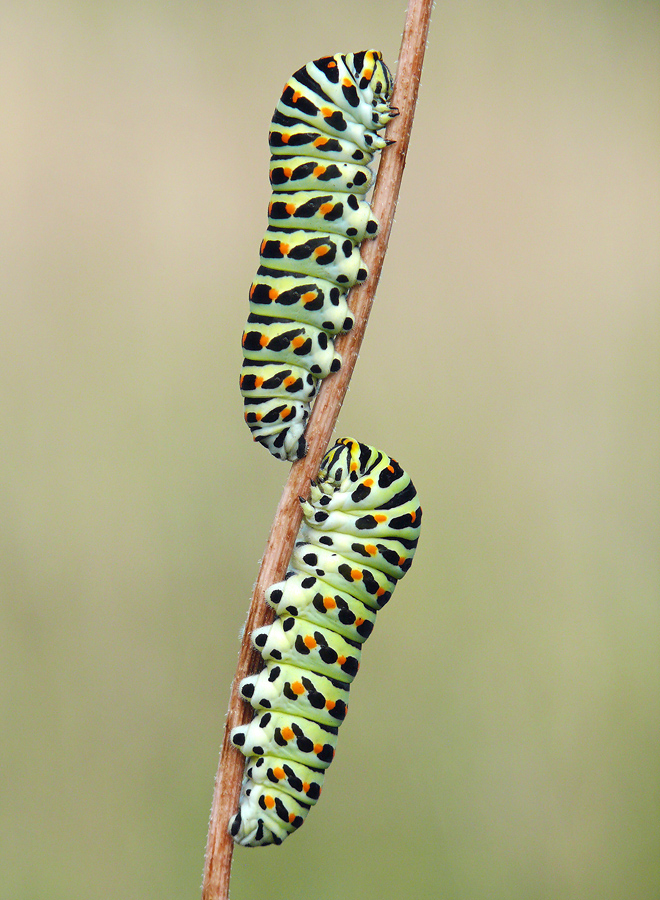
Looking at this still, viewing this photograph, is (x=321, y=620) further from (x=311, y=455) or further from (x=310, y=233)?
(x=310, y=233)

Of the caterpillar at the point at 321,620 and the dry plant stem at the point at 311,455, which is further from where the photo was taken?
the caterpillar at the point at 321,620

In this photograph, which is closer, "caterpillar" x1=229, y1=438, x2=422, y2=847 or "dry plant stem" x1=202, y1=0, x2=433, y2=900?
"dry plant stem" x1=202, y1=0, x2=433, y2=900

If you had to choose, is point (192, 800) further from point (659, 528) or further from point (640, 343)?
point (640, 343)

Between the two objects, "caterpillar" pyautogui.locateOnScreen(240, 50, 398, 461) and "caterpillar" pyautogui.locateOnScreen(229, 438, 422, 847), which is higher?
"caterpillar" pyautogui.locateOnScreen(240, 50, 398, 461)

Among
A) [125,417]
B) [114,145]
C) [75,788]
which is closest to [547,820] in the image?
[75,788]
